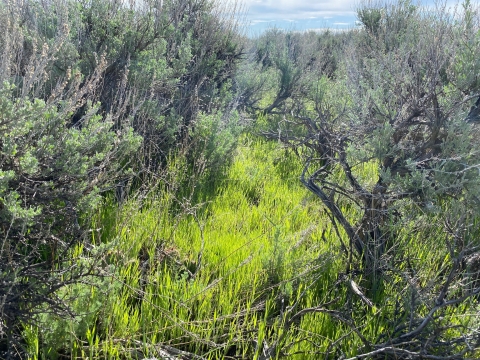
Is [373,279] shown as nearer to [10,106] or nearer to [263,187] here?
[263,187]

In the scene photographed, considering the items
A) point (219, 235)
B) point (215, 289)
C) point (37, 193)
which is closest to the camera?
point (37, 193)

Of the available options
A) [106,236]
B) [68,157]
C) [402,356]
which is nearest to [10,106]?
[68,157]

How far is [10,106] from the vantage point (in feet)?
6.32

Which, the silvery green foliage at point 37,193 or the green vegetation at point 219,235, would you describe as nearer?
the silvery green foliage at point 37,193

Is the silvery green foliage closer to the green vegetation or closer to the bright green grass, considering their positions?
the green vegetation

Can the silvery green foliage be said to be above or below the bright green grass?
above

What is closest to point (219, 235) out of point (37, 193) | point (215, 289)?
point (215, 289)

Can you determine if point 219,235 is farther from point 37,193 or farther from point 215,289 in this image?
point 37,193

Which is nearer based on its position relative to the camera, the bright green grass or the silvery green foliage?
the silvery green foliage

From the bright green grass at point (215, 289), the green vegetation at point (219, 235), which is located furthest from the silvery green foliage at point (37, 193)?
the bright green grass at point (215, 289)

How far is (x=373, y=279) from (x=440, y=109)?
3.79 ft

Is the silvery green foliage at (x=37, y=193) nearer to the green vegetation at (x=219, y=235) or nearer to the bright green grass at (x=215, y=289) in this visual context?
the green vegetation at (x=219, y=235)

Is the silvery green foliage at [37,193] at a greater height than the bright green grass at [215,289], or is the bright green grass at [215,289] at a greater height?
the silvery green foliage at [37,193]

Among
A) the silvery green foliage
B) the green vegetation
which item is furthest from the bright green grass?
the silvery green foliage
